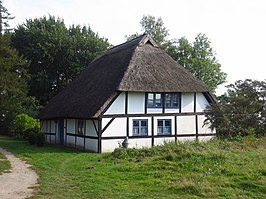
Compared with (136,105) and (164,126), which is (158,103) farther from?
(136,105)

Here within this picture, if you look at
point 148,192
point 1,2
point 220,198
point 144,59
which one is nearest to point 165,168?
point 148,192

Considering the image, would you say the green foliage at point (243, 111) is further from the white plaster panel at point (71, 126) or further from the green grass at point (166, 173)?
the white plaster panel at point (71, 126)

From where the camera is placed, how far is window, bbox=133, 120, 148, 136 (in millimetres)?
26156

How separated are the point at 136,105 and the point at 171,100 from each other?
10.3ft

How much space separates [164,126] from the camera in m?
27.4

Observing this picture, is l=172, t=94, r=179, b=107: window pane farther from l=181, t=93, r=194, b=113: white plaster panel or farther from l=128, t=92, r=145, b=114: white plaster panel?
l=128, t=92, r=145, b=114: white plaster panel

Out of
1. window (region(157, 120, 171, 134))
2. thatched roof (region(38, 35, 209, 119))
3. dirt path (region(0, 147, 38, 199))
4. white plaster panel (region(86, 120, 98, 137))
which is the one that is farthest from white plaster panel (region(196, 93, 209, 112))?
dirt path (region(0, 147, 38, 199))

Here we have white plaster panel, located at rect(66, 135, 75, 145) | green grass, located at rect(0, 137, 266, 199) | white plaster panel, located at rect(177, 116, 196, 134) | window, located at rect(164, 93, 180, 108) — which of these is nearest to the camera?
green grass, located at rect(0, 137, 266, 199)

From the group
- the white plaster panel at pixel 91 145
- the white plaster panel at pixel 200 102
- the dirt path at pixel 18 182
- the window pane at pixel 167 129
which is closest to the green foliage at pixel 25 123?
the white plaster panel at pixel 91 145

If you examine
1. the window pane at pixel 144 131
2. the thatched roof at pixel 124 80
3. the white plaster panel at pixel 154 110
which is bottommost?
the window pane at pixel 144 131

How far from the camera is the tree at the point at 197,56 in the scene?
49.2m

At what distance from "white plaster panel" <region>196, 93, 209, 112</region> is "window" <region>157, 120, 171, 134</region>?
2.94 meters

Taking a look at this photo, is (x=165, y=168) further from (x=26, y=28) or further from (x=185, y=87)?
(x=26, y=28)

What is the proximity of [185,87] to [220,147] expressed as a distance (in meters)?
9.80
